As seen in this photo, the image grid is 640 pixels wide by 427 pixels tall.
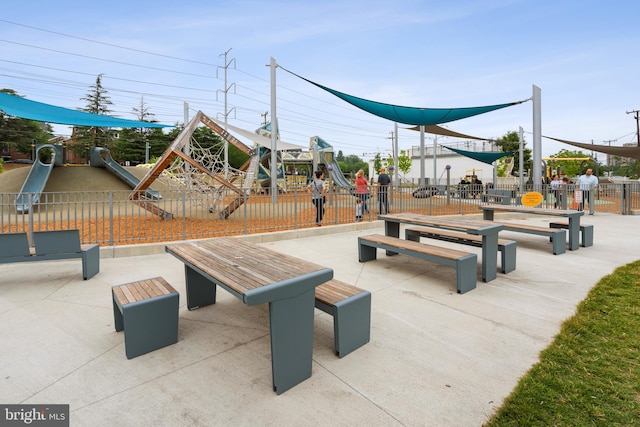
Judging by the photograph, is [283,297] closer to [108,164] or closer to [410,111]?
[410,111]

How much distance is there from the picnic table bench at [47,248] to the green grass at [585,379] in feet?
18.3

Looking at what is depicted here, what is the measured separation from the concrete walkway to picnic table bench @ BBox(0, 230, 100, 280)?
0.37 m

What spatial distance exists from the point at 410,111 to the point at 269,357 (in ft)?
35.2

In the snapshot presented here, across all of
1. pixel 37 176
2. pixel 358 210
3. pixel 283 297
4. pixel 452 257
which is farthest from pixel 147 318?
pixel 37 176

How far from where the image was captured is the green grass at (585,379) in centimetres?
216

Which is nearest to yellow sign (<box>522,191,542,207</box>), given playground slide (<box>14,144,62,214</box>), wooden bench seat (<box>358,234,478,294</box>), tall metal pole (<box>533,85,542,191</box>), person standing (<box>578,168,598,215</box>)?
tall metal pole (<box>533,85,542,191</box>)

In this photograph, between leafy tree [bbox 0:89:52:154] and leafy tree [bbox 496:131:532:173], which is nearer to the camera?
leafy tree [bbox 0:89:52:154]

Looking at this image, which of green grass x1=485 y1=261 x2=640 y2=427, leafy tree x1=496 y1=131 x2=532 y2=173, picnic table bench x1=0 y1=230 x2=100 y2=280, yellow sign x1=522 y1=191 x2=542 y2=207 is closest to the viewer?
green grass x1=485 y1=261 x2=640 y2=427

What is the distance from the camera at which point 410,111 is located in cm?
1190

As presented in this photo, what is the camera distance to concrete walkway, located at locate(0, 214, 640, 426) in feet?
7.42

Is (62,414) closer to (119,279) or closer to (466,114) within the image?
(119,279)

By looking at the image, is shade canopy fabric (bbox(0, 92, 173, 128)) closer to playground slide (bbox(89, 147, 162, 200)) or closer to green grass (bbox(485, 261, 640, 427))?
playground slide (bbox(89, 147, 162, 200))

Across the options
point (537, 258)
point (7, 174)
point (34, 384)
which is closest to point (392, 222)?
point (537, 258)

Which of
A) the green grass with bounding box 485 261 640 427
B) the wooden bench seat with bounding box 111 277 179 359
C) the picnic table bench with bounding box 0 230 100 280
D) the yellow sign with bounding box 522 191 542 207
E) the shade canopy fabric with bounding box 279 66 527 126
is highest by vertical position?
the shade canopy fabric with bounding box 279 66 527 126
